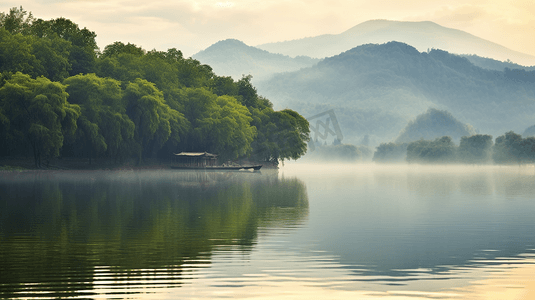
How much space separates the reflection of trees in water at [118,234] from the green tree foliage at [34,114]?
39.1 metres

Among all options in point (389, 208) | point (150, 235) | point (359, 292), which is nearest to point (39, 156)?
point (389, 208)

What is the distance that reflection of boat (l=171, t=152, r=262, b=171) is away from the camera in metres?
111

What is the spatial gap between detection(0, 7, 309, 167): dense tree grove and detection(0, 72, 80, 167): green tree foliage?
121 mm

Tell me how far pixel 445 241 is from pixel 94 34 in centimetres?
10203

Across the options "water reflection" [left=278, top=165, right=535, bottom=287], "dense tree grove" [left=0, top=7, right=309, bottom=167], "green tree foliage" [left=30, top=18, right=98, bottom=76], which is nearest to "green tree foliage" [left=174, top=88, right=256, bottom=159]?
"dense tree grove" [left=0, top=7, right=309, bottom=167]

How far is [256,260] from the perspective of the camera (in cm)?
1728

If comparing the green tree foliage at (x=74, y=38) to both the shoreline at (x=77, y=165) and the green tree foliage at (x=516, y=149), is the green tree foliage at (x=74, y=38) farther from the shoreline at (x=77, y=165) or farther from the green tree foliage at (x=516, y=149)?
the green tree foliage at (x=516, y=149)

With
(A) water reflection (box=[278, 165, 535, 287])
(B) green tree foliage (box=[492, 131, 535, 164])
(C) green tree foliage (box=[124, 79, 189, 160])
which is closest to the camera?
(A) water reflection (box=[278, 165, 535, 287])

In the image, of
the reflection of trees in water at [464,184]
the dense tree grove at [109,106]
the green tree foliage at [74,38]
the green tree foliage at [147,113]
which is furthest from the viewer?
the green tree foliage at [74,38]

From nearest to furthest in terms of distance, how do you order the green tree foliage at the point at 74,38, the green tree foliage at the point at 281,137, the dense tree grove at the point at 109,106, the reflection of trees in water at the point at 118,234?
the reflection of trees in water at the point at 118,234 < the dense tree grove at the point at 109,106 < the green tree foliage at the point at 74,38 < the green tree foliage at the point at 281,137

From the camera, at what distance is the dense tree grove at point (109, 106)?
255 feet

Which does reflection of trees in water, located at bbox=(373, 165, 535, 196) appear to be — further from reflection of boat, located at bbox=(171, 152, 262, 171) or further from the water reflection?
reflection of boat, located at bbox=(171, 152, 262, 171)

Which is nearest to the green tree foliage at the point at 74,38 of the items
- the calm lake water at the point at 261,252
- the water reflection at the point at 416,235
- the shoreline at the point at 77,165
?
the shoreline at the point at 77,165

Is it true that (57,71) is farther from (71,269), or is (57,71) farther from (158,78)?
(71,269)
